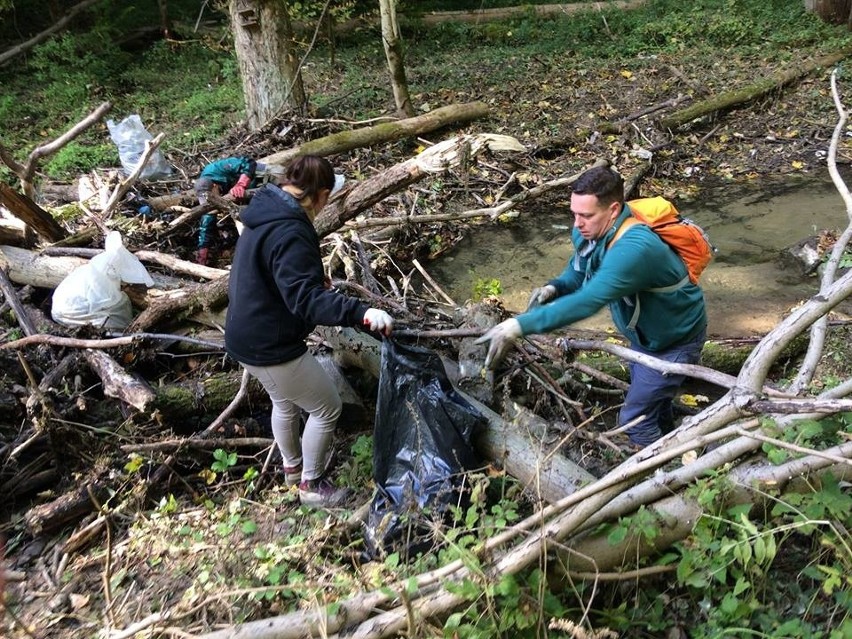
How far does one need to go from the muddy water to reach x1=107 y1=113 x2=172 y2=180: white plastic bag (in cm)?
337

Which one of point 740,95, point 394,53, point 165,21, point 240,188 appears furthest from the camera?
point 165,21

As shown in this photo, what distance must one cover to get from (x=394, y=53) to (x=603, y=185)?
636 centimetres

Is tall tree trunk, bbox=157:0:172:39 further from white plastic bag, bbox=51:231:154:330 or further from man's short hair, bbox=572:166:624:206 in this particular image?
man's short hair, bbox=572:166:624:206

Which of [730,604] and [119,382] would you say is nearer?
[730,604]

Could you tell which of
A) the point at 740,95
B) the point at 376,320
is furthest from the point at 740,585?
the point at 740,95

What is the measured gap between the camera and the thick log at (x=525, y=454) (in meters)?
2.62

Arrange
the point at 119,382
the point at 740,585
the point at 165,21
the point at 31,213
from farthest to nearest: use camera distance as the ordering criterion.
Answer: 1. the point at 165,21
2. the point at 31,213
3. the point at 119,382
4. the point at 740,585

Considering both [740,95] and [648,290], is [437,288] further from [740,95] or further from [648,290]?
[740,95]

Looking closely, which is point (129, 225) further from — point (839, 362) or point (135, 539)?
point (839, 362)

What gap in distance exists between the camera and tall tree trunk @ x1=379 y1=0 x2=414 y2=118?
7.77 metres

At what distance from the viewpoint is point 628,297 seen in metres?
2.93

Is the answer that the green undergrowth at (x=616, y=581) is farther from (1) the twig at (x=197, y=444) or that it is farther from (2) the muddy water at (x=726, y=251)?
(2) the muddy water at (x=726, y=251)

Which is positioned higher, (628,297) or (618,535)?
(628,297)

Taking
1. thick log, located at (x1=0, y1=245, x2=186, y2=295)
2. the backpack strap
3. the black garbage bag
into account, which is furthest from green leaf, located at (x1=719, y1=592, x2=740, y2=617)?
thick log, located at (x1=0, y1=245, x2=186, y2=295)
